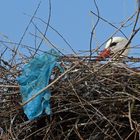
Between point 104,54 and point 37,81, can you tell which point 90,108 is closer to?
point 37,81

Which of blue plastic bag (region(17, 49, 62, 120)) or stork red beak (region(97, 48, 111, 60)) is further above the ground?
stork red beak (region(97, 48, 111, 60))

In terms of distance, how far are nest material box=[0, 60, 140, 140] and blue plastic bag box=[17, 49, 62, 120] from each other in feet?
0.21

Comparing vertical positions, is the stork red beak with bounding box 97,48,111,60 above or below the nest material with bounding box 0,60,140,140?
above

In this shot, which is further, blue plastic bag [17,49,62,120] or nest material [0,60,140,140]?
blue plastic bag [17,49,62,120]

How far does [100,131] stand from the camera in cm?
368

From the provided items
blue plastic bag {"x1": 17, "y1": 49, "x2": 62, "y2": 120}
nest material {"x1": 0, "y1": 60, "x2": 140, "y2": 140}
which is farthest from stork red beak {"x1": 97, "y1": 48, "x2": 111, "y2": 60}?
blue plastic bag {"x1": 17, "y1": 49, "x2": 62, "y2": 120}

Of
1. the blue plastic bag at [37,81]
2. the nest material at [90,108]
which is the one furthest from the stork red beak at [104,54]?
the blue plastic bag at [37,81]

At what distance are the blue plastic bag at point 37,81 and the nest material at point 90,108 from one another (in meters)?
0.06

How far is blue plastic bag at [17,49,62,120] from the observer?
3.77 m

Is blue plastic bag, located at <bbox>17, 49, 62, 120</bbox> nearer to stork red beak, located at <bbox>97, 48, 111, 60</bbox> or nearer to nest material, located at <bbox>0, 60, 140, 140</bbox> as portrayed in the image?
nest material, located at <bbox>0, 60, 140, 140</bbox>

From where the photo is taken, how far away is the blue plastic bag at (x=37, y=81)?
3.77m

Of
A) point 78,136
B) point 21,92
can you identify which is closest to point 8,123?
point 21,92

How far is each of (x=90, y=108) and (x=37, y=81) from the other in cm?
38

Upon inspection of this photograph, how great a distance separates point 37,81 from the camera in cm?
386
